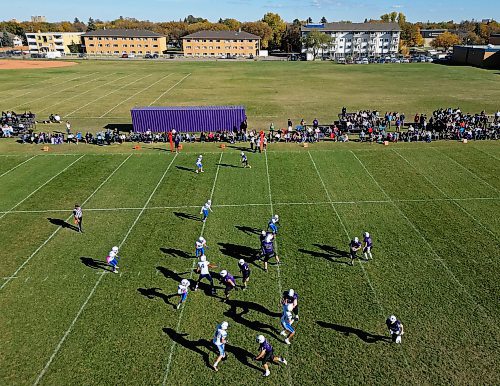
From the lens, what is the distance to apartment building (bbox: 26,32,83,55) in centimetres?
13825

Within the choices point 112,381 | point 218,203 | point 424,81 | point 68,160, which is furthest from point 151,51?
point 112,381

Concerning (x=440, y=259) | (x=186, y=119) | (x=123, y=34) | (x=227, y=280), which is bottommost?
(x=440, y=259)

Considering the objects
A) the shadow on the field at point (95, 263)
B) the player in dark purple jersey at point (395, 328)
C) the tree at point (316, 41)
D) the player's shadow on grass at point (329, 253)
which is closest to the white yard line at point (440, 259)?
the player in dark purple jersey at point (395, 328)

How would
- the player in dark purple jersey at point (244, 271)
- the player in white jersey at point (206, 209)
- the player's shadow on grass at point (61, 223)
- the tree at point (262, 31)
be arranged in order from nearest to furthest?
the player in dark purple jersey at point (244, 271)
the player in white jersey at point (206, 209)
the player's shadow on grass at point (61, 223)
the tree at point (262, 31)

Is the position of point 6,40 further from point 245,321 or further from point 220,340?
point 220,340

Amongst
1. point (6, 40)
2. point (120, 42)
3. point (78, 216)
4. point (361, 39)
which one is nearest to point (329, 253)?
point (78, 216)

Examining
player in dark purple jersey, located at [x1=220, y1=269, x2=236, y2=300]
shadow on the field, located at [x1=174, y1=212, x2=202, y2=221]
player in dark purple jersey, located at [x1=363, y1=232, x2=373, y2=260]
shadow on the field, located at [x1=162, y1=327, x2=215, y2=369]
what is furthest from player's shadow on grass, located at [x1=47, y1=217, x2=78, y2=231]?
player in dark purple jersey, located at [x1=363, y1=232, x2=373, y2=260]

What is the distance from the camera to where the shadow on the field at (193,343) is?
446 inches

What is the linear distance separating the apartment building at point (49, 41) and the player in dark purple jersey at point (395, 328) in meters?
157

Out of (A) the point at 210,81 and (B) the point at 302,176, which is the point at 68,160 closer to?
(B) the point at 302,176

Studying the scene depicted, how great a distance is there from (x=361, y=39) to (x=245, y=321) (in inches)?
5335

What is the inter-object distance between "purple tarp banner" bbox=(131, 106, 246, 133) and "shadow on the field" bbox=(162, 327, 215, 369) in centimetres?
2358

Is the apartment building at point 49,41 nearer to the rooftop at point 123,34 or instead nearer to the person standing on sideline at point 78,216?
the rooftop at point 123,34

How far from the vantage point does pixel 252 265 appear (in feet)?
50.5
